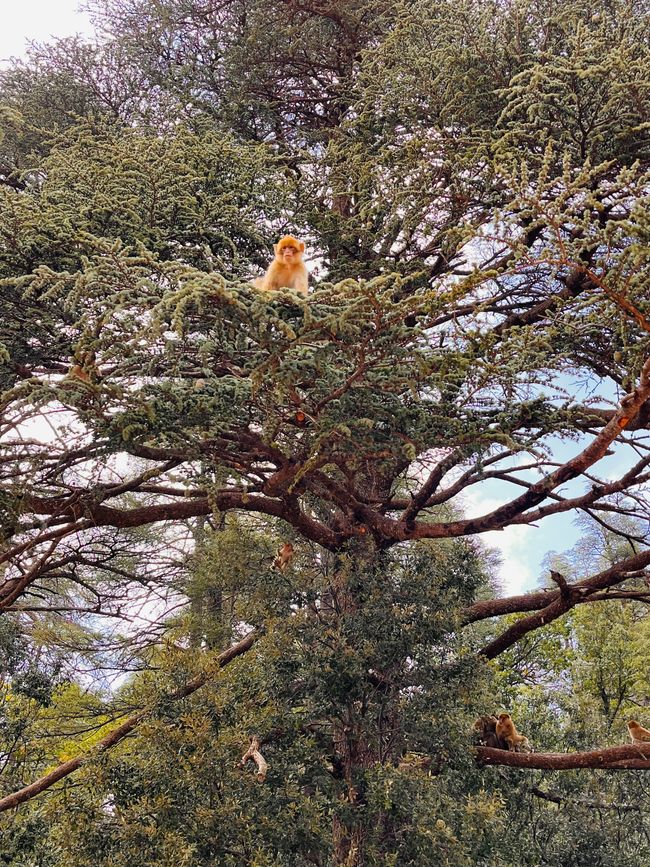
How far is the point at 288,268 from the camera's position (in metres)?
5.61

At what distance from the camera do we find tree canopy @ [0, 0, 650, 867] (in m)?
4.84

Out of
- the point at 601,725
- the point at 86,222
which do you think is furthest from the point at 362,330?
the point at 601,725

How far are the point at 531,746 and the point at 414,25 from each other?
7.43 metres

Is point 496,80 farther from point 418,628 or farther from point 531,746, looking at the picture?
point 531,746

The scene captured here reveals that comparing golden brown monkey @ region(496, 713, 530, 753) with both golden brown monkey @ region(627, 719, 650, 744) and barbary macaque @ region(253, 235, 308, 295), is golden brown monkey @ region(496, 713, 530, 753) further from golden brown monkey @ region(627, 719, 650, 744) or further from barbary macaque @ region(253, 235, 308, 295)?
barbary macaque @ region(253, 235, 308, 295)

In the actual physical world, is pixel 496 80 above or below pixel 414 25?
below

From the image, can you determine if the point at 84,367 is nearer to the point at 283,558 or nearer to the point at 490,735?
the point at 283,558

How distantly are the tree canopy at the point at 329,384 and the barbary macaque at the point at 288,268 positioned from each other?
1.30 ft

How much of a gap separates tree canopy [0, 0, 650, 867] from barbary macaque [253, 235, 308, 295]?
0.40 meters

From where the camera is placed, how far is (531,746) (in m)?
8.74

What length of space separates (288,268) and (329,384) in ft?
3.72

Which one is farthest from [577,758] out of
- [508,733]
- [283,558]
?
[283,558]

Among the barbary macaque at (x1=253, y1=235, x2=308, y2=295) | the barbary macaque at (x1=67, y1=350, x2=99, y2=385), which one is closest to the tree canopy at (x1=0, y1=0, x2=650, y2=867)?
the barbary macaque at (x1=67, y1=350, x2=99, y2=385)

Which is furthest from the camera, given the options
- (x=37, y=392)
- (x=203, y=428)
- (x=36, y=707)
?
(x=36, y=707)
